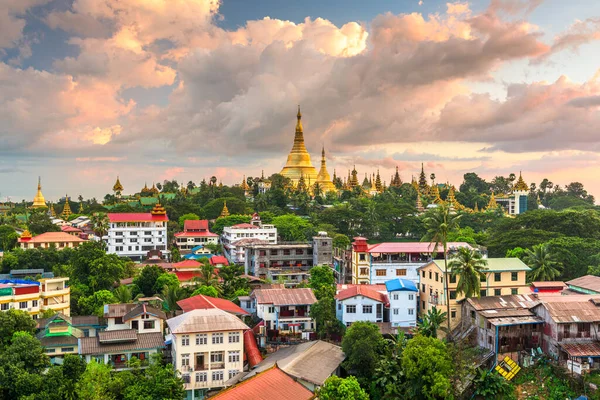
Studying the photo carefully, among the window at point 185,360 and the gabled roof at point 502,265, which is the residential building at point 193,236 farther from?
the window at point 185,360

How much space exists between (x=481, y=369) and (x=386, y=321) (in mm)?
8704

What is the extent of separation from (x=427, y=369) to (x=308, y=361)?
6444mm

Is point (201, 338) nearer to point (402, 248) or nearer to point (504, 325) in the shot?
point (504, 325)

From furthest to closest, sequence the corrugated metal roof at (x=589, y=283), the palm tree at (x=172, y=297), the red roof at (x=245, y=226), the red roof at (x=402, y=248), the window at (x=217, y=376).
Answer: the red roof at (x=245, y=226)
the red roof at (x=402, y=248)
the palm tree at (x=172, y=297)
the corrugated metal roof at (x=589, y=283)
the window at (x=217, y=376)

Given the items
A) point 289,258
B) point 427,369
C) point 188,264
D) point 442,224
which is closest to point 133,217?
point 188,264

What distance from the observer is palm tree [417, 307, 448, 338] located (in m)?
35.4

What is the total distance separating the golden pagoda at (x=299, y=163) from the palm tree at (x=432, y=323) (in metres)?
78.6

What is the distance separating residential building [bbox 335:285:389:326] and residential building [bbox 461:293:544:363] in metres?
5.60

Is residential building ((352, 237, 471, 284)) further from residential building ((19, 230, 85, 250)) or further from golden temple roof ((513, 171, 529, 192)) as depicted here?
golden temple roof ((513, 171, 529, 192))

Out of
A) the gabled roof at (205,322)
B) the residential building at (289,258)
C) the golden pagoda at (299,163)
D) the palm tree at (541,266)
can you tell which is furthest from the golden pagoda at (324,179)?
the gabled roof at (205,322)

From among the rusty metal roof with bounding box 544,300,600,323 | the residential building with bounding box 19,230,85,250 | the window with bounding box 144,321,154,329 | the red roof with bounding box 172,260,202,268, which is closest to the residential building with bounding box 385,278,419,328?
the rusty metal roof with bounding box 544,300,600,323

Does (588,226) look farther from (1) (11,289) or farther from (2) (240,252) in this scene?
(1) (11,289)

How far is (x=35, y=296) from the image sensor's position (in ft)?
137

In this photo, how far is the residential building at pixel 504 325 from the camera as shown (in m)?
33.7
